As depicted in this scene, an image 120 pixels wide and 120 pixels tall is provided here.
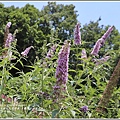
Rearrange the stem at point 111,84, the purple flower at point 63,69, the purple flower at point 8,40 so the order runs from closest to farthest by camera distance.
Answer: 1. the stem at point 111,84
2. the purple flower at point 63,69
3. the purple flower at point 8,40

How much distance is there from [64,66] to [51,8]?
17.0m

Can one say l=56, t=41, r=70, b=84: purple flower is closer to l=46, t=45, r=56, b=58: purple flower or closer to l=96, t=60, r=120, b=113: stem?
l=96, t=60, r=120, b=113: stem

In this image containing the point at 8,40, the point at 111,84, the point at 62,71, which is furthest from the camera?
the point at 8,40

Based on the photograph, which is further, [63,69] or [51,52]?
[51,52]

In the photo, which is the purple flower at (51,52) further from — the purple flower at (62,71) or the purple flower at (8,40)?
the purple flower at (62,71)

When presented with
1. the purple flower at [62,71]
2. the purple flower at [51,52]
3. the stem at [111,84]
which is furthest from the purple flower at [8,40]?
the stem at [111,84]

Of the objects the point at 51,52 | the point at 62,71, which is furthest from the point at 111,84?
the point at 51,52

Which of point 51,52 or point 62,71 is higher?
point 51,52

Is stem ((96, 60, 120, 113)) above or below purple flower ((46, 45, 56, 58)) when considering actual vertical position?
below

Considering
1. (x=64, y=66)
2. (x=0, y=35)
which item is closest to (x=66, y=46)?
(x=64, y=66)

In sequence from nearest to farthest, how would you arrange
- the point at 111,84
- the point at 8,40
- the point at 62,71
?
the point at 111,84
the point at 62,71
the point at 8,40

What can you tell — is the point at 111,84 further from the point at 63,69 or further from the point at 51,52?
the point at 51,52

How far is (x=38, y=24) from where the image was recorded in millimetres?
16172

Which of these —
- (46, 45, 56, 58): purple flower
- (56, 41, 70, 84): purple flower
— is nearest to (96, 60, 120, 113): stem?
(56, 41, 70, 84): purple flower
